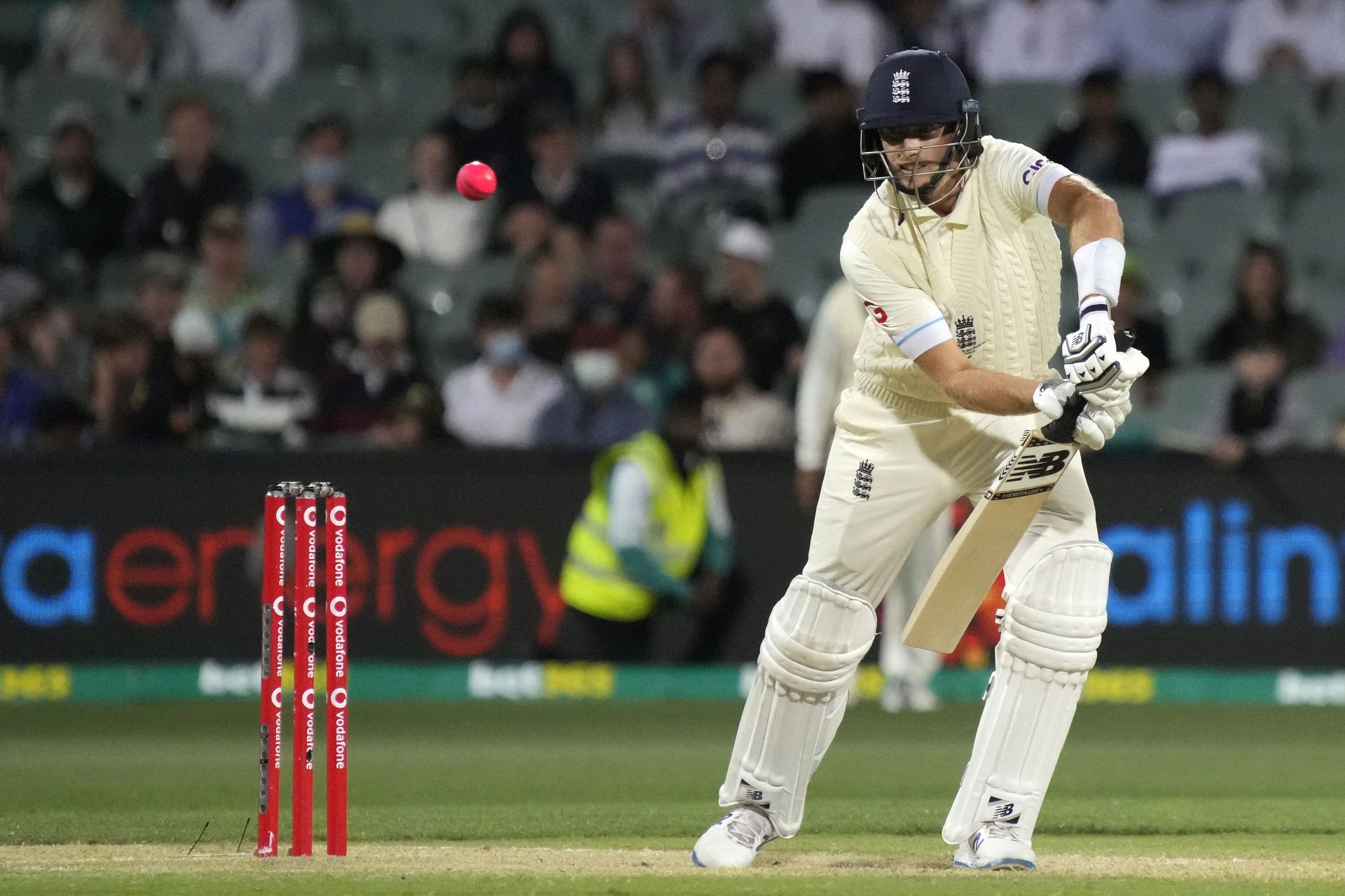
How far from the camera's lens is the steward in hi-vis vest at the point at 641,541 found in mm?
9344

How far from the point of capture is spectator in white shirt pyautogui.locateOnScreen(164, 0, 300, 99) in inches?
478

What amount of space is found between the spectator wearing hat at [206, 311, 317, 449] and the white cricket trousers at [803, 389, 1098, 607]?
5.44 m

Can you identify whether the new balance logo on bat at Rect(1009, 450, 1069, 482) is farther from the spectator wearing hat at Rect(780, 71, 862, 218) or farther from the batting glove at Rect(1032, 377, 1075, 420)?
the spectator wearing hat at Rect(780, 71, 862, 218)

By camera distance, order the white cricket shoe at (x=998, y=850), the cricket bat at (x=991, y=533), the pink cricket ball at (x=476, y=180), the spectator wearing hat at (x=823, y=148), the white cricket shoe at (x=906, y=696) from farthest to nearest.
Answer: the spectator wearing hat at (x=823, y=148), the white cricket shoe at (x=906, y=696), the pink cricket ball at (x=476, y=180), the white cricket shoe at (x=998, y=850), the cricket bat at (x=991, y=533)

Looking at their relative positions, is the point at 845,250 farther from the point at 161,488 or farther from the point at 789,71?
the point at 789,71

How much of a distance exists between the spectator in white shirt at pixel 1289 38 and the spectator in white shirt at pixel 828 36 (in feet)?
6.52

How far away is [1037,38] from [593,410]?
12.2ft

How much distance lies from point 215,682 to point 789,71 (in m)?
4.91

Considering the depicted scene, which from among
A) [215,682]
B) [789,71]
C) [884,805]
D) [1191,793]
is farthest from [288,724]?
[789,71]

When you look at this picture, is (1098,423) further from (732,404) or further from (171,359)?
(171,359)

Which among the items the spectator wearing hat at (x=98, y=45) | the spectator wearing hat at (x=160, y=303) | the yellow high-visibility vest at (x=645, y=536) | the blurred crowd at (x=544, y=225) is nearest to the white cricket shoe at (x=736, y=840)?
the yellow high-visibility vest at (x=645, y=536)

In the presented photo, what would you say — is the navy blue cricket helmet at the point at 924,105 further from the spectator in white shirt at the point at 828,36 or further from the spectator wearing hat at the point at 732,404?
the spectator in white shirt at the point at 828,36

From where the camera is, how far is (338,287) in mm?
10539

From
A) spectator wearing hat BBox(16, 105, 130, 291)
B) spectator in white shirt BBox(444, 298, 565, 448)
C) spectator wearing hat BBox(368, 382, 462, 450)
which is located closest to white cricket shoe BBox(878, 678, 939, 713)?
spectator in white shirt BBox(444, 298, 565, 448)
